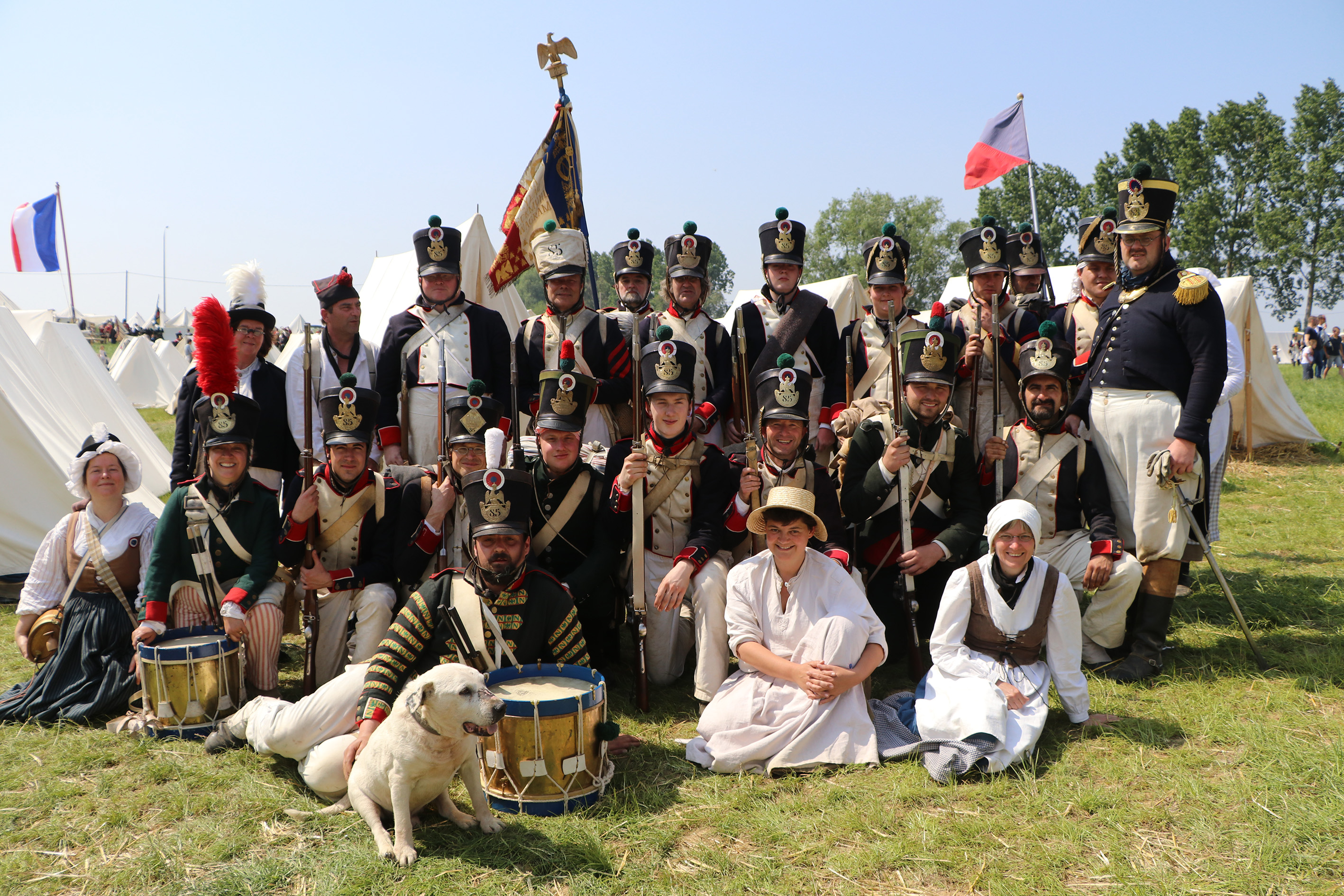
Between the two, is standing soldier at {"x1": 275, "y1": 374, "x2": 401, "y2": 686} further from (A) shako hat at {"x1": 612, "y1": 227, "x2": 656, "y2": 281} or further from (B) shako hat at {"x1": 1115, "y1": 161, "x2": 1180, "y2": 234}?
(B) shako hat at {"x1": 1115, "y1": 161, "x2": 1180, "y2": 234}

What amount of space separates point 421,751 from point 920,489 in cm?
306

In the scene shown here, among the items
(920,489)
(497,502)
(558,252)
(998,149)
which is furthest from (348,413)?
(998,149)

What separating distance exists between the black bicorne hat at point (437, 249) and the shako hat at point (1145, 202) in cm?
385

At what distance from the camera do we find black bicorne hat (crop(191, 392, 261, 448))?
4465 millimetres

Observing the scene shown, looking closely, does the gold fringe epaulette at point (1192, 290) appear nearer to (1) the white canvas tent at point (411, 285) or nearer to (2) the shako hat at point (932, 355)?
(2) the shako hat at point (932, 355)

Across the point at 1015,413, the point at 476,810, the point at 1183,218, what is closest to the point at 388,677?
the point at 476,810

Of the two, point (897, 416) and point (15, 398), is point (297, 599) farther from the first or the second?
point (15, 398)

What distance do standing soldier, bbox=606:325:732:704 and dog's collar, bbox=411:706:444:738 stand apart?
1726mm

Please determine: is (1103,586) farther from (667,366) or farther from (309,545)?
(309,545)

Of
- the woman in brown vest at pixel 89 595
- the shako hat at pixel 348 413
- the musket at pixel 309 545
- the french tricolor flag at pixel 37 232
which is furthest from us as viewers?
the french tricolor flag at pixel 37 232

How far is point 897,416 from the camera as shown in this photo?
489cm

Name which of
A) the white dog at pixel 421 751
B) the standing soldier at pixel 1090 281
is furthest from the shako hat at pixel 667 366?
the standing soldier at pixel 1090 281

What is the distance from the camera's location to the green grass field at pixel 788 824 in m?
2.90

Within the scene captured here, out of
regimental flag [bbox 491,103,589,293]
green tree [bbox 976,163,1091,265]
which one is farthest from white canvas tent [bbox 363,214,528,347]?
green tree [bbox 976,163,1091,265]
